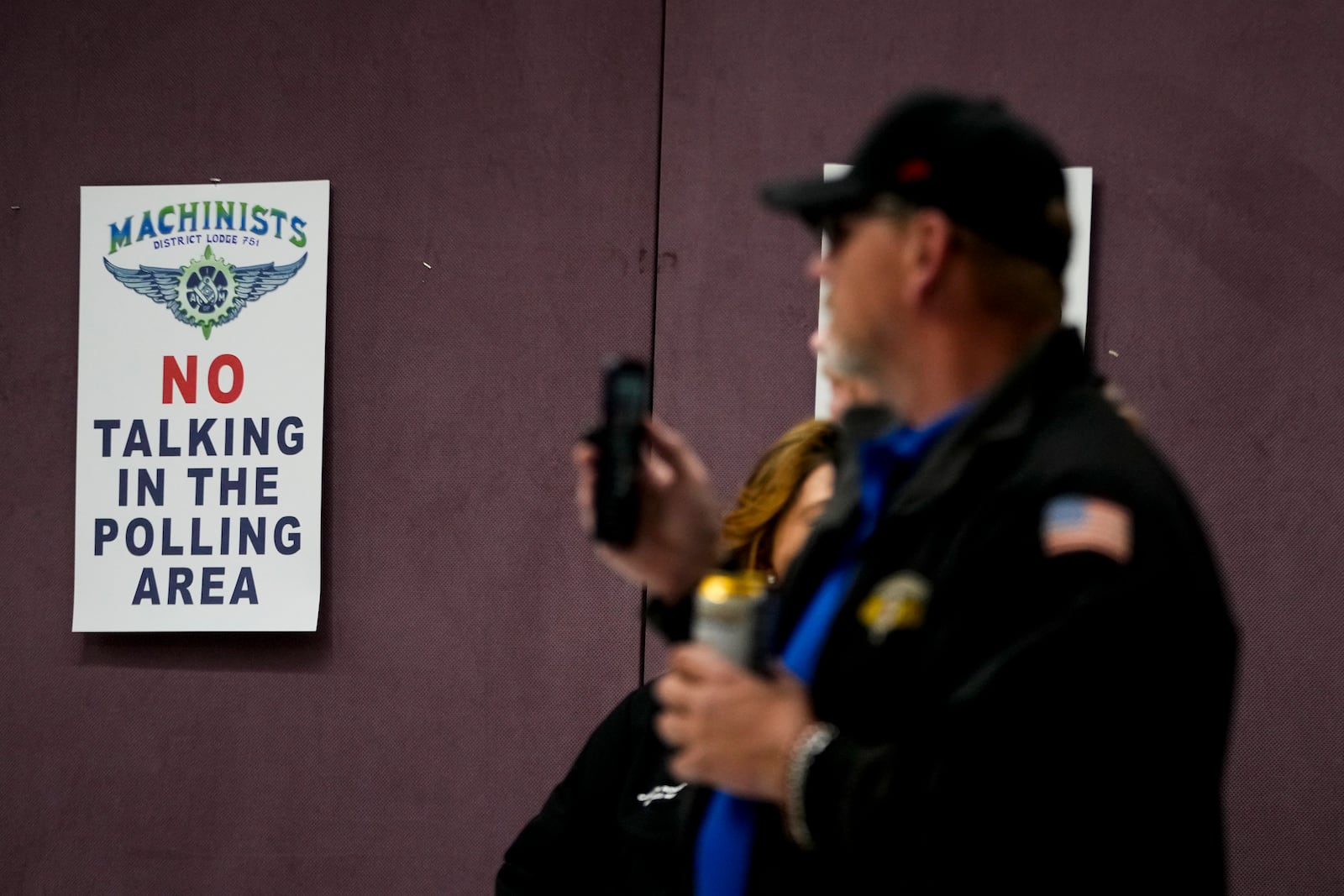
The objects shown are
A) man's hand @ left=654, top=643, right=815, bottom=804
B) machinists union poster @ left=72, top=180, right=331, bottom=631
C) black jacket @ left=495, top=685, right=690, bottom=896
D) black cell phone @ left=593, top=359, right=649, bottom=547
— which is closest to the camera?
man's hand @ left=654, top=643, right=815, bottom=804

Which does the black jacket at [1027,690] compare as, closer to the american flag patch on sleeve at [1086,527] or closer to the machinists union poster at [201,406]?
the american flag patch on sleeve at [1086,527]

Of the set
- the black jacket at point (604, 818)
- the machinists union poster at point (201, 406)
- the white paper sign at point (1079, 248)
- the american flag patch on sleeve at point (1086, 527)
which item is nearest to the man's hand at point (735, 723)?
the american flag patch on sleeve at point (1086, 527)

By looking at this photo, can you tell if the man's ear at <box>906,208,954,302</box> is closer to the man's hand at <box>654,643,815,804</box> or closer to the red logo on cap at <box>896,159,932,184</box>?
the red logo on cap at <box>896,159,932,184</box>

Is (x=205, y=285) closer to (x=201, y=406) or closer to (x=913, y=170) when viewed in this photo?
(x=201, y=406)

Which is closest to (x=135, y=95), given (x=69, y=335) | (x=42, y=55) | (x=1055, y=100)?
(x=42, y=55)

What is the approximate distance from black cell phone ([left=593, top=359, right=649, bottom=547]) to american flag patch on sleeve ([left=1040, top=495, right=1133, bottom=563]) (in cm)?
41

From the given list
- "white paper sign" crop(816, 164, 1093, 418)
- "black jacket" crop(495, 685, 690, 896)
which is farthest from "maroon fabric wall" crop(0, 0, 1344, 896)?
"black jacket" crop(495, 685, 690, 896)

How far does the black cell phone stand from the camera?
4.49ft

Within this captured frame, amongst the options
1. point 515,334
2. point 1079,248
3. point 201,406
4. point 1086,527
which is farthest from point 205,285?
point 1086,527

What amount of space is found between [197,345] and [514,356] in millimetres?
585

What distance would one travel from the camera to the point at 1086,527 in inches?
42.7

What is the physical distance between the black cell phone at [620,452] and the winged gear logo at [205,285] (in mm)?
1510

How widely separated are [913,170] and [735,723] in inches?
18.3

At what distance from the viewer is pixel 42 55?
9.35 ft
